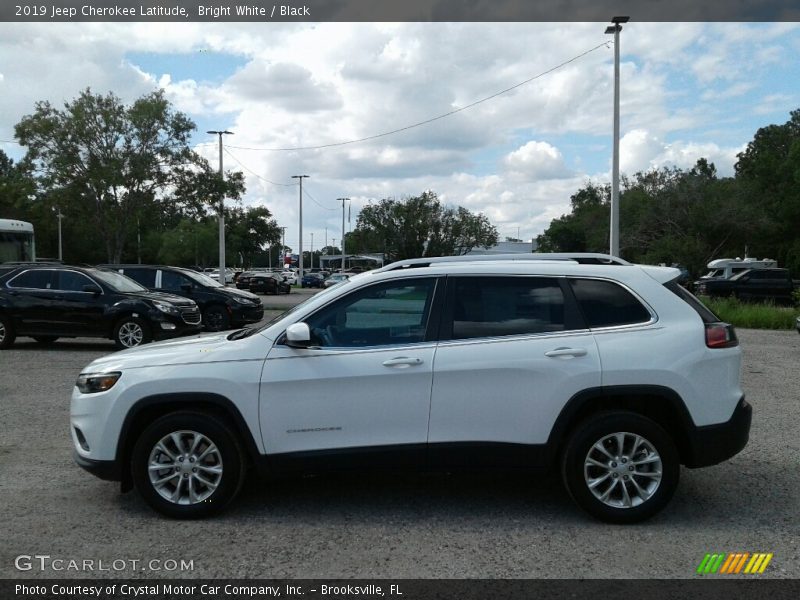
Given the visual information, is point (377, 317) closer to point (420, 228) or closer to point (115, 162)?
point (115, 162)

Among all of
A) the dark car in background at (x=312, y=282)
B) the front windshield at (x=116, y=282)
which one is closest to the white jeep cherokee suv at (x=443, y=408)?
the front windshield at (x=116, y=282)

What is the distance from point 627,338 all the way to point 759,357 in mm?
10154

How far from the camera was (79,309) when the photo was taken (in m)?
13.3

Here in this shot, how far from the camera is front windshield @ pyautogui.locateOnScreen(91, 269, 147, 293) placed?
44.9 ft

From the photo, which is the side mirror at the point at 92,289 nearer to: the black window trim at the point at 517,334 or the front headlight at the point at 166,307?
the front headlight at the point at 166,307

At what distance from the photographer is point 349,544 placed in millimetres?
4406

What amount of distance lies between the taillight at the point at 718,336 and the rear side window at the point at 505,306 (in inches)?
38.4

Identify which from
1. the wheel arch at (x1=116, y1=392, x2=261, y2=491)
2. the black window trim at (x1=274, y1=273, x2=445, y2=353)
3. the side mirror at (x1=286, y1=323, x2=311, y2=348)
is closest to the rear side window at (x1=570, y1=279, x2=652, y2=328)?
the black window trim at (x1=274, y1=273, x2=445, y2=353)

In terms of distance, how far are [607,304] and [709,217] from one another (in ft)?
152

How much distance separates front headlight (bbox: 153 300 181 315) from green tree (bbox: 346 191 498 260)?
4362 centimetres

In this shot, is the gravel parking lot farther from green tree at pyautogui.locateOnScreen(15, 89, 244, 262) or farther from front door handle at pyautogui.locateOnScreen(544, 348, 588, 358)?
green tree at pyautogui.locateOnScreen(15, 89, 244, 262)

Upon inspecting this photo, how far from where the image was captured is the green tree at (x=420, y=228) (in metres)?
57.9

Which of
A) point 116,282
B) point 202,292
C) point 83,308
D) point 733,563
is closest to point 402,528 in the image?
point 733,563
